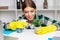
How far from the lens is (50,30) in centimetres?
129

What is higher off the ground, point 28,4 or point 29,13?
point 28,4

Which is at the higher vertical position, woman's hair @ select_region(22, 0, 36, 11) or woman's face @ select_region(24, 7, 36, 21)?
woman's hair @ select_region(22, 0, 36, 11)

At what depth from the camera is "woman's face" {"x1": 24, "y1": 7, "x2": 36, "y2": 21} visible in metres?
2.65

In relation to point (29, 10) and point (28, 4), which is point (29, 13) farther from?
point (28, 4)

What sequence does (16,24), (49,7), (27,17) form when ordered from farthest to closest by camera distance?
(49,7) < (27,17) < (16,24)

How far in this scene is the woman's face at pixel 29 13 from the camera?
2.65 metres

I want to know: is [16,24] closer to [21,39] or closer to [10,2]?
[21,39]

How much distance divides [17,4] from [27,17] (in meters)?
0.32

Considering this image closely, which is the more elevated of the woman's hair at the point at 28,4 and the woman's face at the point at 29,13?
the woman's hair at the point at 28,4

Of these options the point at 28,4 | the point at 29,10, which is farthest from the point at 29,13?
the point at 28,4

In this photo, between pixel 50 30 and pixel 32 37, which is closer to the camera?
pixel 32 37

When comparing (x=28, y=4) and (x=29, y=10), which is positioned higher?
(x=28, y=4)

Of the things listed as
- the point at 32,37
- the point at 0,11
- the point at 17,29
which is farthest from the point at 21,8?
the point at 32,37

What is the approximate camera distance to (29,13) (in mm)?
2686
